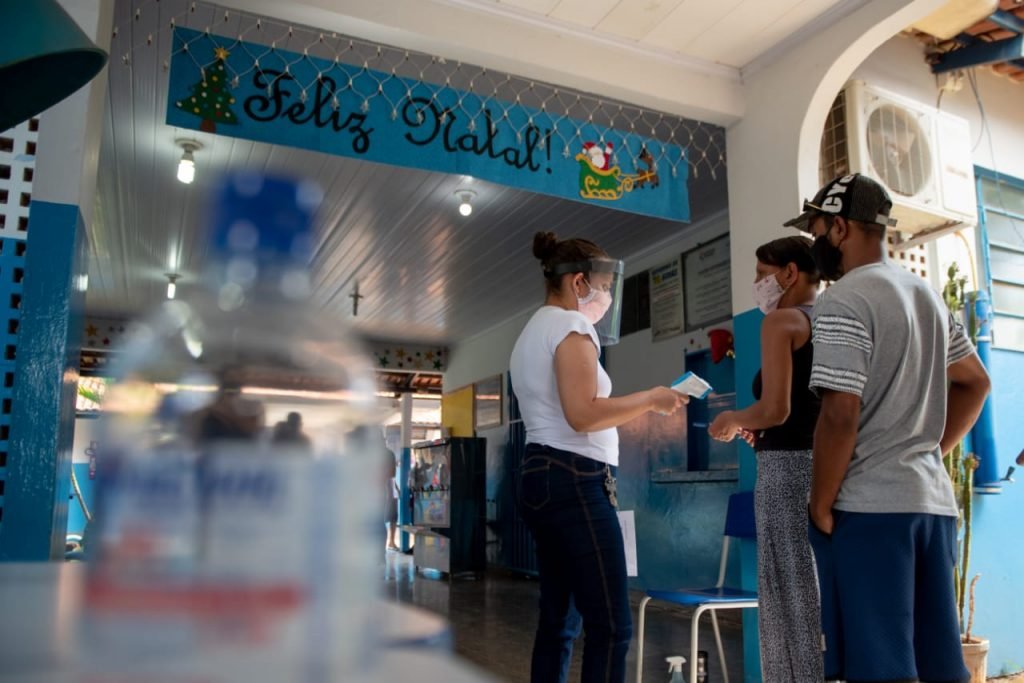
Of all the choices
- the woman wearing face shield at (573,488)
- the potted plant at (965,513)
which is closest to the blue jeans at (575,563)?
the woman wearing face shield at (573,488)

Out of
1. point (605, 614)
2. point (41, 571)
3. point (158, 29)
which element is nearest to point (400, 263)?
point (158, 29)

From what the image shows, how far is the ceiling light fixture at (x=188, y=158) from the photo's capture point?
4719mm

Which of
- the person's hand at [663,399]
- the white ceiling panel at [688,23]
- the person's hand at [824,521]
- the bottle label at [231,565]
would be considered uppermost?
the white ceiling panel at [688,23]

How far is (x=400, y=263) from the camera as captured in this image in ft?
24.0

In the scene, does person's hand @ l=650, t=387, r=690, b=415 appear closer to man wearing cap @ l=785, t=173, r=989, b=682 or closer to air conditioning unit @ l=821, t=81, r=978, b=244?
man wearing cap @ l=785, t=173, r=989, b=682

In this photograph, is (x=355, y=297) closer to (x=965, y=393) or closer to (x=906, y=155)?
(x=906, y=155)

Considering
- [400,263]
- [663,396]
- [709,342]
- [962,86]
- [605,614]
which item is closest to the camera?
[605,614]

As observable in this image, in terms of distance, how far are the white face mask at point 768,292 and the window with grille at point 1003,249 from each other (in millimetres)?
2345

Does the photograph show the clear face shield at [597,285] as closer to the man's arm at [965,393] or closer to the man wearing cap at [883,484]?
the man wearing cap at [883,484]

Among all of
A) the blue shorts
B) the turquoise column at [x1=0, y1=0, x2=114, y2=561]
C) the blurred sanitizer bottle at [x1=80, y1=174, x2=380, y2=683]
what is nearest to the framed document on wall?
the turquoise column at [x1=0, y1=0, x2=114, y2=561]

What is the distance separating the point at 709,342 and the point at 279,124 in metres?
3.96

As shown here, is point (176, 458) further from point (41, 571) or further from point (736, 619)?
point (736, 619)

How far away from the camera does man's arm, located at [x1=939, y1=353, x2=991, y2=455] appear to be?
6.44ft

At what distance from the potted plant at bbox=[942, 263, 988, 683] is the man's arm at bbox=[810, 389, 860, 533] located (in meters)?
1.95
